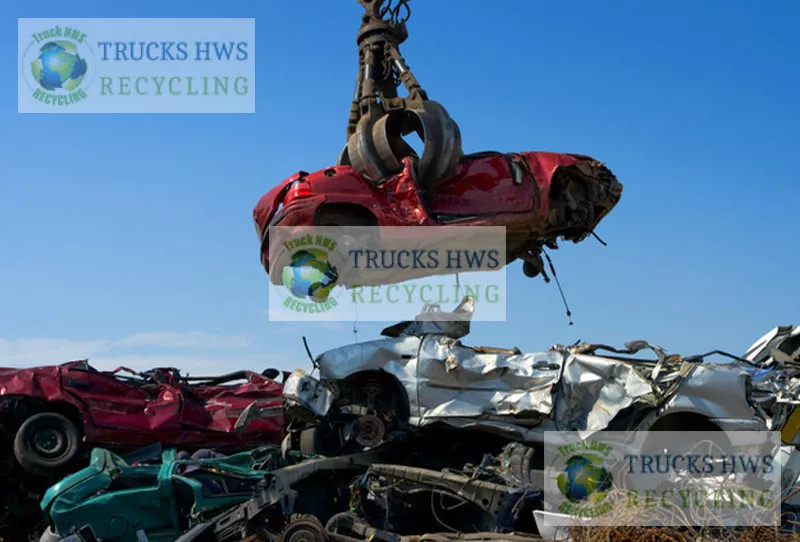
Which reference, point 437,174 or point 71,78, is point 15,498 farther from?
point 437,174

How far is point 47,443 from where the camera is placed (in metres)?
10.5

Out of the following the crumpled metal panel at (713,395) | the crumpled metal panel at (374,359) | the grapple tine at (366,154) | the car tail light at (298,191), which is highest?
the grapple tine at (366,154)

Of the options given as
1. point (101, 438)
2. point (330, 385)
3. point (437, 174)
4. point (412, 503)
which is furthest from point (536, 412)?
point (101, 438)

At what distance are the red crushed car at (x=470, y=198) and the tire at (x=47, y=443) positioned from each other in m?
3.01

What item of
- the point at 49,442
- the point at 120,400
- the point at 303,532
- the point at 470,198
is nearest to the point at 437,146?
the point at 470,198

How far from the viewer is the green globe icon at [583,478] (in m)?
8.54

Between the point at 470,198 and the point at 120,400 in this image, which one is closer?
the point at 470,198

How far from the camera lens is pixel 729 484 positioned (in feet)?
27.4

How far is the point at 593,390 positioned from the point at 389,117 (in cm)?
373

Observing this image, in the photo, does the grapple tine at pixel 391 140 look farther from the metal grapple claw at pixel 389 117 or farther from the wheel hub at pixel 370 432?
the wheel hub at pixel 370 432

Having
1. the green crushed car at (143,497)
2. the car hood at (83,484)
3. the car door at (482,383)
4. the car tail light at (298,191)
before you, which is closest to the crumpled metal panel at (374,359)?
the car door at (482,383)

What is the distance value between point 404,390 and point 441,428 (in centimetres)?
54

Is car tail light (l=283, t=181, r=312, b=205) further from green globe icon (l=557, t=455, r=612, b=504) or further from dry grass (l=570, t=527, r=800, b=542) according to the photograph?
dry grass (l=570, t=527, r=800, b=542)

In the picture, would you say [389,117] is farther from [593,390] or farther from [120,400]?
[120,400]
